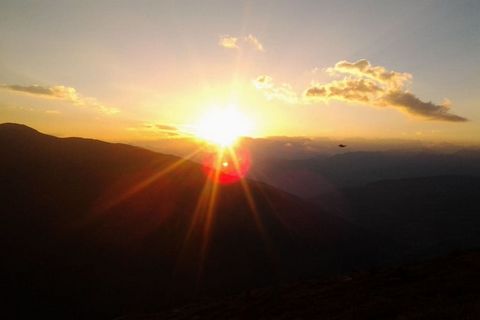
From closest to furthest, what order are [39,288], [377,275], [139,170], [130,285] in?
[377,275] → [39,288] → [130,285] → [139,170]

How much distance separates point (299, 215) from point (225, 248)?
65.7 meters

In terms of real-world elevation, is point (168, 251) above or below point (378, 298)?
below

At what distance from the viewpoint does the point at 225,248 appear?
4727 inches

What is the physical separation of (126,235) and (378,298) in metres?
93.5

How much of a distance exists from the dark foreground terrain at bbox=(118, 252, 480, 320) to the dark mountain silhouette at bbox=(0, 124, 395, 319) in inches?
1582

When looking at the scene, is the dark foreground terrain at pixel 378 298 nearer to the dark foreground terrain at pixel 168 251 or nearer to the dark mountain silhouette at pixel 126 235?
the dark foreground terrain at pixel 168 251

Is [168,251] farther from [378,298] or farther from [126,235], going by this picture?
[378,298]

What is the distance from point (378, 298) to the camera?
2722 cm

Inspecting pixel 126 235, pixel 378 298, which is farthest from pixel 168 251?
pixel 378 298

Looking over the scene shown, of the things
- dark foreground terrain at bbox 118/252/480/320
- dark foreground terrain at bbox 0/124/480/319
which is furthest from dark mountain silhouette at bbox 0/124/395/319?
dark foreground terrain at bbox 118/252/480/320

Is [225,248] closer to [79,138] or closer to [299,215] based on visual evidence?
[299,215]

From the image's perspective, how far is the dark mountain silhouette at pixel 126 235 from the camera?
281 feet

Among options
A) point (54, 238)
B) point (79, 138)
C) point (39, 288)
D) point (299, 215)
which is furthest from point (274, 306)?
point (79, 138)

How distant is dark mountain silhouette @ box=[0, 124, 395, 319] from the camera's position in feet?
281
